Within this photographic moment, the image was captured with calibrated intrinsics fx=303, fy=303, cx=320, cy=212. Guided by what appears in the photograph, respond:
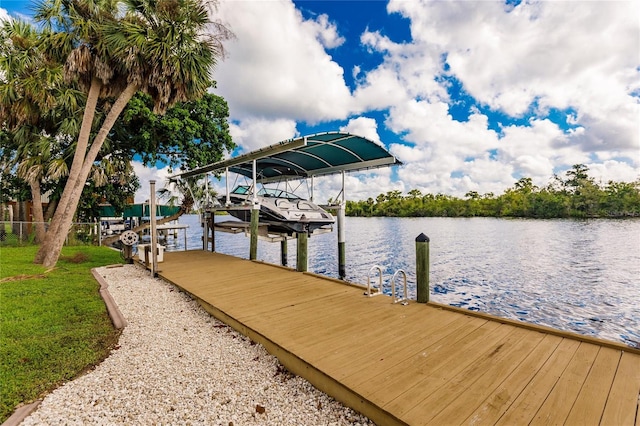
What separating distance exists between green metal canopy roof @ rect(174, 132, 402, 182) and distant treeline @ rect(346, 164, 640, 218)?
203 ft

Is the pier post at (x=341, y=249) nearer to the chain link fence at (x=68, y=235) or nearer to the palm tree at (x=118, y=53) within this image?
the palm tree at (x=118, y=53)

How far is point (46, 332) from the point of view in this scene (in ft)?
15.2

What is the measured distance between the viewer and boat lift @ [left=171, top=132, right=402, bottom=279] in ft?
34.6

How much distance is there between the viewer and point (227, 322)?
5.09 meters

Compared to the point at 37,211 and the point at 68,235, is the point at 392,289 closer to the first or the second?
the point at 68,235

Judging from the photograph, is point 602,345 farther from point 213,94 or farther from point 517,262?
point 213,94

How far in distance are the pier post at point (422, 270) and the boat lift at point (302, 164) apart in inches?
154

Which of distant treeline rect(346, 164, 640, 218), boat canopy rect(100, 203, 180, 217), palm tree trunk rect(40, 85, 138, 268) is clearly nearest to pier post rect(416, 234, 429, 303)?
palm tree trunk rect(40, 85, 138, 268)

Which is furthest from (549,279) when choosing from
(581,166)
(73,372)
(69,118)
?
(581,166)

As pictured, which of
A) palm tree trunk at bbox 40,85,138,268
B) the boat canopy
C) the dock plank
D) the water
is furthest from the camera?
the boat canopy

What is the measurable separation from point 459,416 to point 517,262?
17.1 meters

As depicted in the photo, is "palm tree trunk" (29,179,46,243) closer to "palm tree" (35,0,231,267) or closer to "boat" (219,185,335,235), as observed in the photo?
"palm tree" (35,0,231,267)

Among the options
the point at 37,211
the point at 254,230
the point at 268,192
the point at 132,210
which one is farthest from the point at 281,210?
the point at 132,210

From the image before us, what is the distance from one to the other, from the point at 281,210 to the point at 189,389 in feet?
32.6
